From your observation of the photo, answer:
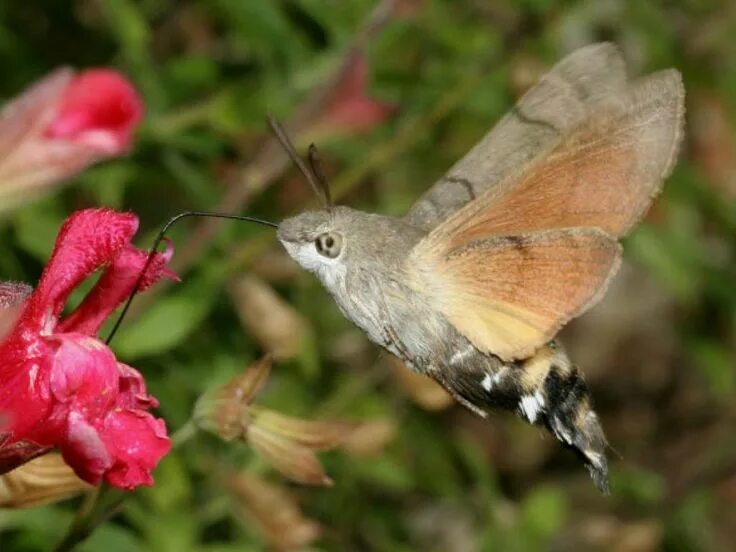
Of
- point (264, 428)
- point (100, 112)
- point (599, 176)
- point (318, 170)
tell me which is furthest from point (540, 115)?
point (100, 112)

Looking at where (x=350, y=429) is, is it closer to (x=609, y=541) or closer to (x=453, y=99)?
(x=453, y=99)

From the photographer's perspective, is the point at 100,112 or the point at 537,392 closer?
the point at 537,392

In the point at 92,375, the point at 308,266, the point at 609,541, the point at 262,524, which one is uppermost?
the point at 92,375

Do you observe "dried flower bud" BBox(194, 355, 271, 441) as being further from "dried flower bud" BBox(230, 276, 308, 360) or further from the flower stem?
"dried flower bud" BBox(230, 276, 308, 360)

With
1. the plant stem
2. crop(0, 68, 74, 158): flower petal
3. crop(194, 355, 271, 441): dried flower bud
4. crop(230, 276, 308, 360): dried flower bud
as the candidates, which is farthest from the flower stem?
crop(230, 276, 308, 360): dried flower bud

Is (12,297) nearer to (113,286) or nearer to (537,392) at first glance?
(113,286)

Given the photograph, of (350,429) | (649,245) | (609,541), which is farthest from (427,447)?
(350,429)

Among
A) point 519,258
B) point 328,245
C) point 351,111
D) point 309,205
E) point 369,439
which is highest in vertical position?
point 328,245
